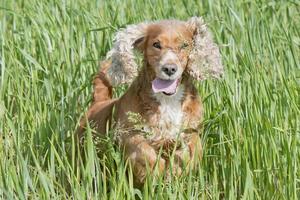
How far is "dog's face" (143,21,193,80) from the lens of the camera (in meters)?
3.66

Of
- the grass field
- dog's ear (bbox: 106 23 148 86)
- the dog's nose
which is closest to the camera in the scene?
the grass field

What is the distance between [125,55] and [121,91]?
0.78 metres

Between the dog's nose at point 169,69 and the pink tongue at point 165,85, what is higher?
the dog's nose at point 169,69

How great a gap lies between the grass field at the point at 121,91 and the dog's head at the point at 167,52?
216 mm

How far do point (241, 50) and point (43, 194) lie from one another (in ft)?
5.61

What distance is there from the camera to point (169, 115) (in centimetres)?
385

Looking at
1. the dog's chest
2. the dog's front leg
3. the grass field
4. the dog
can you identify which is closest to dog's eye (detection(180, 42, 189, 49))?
the dog

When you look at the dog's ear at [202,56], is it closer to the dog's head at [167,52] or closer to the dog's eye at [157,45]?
the dog's head at [167,52]

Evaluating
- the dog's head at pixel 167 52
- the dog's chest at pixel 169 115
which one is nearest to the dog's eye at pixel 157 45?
the dog's head at pixel 167 52

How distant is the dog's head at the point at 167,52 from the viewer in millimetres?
3703

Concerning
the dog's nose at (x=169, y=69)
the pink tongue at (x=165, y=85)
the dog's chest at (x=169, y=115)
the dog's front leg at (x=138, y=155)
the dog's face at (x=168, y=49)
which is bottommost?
the dog's front leg at (x=138, y=155)

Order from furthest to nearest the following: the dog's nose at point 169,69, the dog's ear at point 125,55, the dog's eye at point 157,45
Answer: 1. the dog's ear at point 125,55
2. the dog's eye at point 157,45
3. the dog's nose at point 169,69

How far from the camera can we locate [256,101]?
12.5 feet

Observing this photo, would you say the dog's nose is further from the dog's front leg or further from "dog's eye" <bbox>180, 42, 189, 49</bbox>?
the dog's front leg
